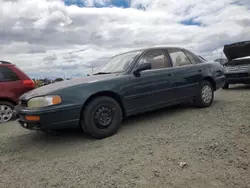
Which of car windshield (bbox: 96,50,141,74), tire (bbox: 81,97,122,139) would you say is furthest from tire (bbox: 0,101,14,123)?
tire (bbox: 81,97,122,139)

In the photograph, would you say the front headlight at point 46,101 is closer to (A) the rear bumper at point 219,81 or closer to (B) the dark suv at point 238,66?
(A) the rear bumper at point 219,81

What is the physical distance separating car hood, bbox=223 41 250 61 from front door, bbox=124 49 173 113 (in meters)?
6.04

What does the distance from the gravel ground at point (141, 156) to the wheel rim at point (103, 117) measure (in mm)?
265

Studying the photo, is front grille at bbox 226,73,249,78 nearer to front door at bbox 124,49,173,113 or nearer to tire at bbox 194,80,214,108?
tire at bbox 194,80,214,108

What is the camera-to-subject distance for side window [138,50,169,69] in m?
4.75

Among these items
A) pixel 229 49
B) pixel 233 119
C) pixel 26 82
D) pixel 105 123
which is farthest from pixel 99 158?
pixel 229 49

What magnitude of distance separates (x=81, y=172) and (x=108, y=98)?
4.98 feet

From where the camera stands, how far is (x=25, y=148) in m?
3.83

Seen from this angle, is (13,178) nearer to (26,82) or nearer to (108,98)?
(108,98)

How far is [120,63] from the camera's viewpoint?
483cm

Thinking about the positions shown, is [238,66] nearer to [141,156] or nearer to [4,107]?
[141,156]

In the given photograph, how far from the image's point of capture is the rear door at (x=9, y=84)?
5.91 meters

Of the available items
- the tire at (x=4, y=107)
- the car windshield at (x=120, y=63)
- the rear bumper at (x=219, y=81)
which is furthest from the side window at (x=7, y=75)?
the rear bumper at (x=219, y=81)

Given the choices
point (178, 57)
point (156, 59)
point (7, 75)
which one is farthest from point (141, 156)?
point (7, 75)
